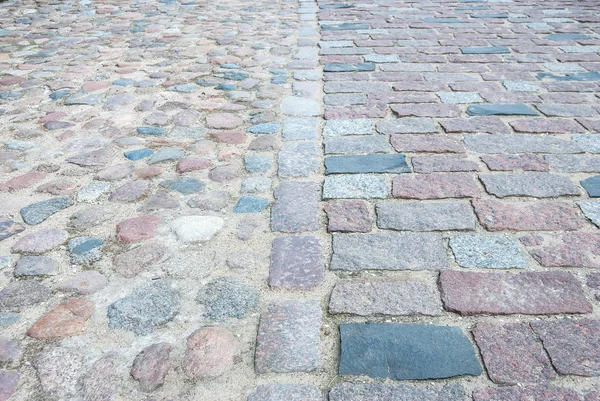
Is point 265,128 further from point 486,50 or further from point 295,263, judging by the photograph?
point 486,50

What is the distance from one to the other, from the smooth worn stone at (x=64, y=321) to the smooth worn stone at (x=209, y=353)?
365 millimetres

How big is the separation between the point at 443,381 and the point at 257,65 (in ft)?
11.1

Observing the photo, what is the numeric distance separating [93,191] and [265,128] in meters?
1.07

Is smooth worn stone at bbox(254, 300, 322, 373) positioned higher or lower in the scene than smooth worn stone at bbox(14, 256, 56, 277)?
higher

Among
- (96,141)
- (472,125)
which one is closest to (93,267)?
(96,141)

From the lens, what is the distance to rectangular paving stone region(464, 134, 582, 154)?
2.78 meters

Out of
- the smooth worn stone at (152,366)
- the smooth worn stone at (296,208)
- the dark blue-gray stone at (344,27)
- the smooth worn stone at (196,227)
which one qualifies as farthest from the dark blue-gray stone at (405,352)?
the dark blue-gray stone at (344,27)

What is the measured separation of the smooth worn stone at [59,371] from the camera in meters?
1.45

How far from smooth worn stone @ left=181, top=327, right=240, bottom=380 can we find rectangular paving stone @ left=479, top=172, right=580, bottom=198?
1399 mm

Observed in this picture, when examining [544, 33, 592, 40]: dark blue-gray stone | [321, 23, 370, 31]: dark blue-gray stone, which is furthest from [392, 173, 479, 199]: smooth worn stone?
[321, 23, 370, 31]: dark blue-gray stone

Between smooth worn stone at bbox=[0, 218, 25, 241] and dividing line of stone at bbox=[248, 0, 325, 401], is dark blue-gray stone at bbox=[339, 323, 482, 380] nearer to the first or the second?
dividing line of stone at bbox=[248, 0, 325, 401]

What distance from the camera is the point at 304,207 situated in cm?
233

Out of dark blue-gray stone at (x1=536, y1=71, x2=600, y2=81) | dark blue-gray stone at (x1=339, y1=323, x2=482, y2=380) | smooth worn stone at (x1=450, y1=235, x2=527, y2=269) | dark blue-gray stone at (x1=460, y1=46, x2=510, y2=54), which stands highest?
dark blue-gray stone at (x1=339, y1=323, x2=482, y2=380)

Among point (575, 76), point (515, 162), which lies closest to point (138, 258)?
point (515, 162)
